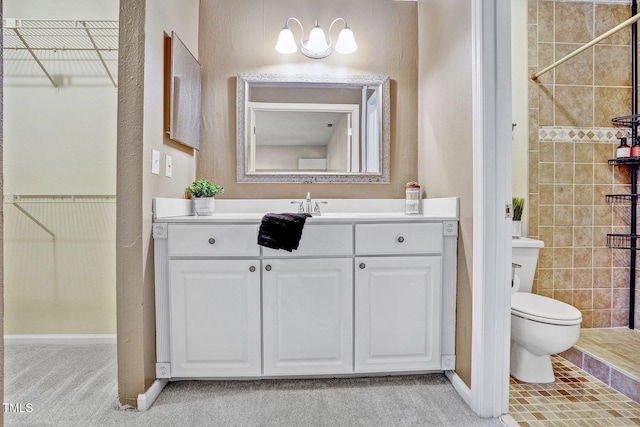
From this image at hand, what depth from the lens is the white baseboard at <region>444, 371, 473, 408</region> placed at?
155 cm

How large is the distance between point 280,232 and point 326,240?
237 millimetres

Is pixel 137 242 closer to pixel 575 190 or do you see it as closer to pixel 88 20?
pixel 88 20

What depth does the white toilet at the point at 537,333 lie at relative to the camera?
164cm

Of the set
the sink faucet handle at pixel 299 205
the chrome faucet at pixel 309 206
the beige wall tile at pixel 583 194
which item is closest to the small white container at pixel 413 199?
the chrome faucet at pixel 309 206

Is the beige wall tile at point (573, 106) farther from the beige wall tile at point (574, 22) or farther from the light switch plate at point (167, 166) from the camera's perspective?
the light switch plate at point (167, 166)

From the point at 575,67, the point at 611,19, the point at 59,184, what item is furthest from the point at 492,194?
the point at 59,184

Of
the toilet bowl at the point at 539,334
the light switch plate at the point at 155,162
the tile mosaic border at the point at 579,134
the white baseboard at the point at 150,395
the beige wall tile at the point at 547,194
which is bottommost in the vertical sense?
the white baseboard at the point at 150,395

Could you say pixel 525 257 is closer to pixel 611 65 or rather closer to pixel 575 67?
pixel 575 67

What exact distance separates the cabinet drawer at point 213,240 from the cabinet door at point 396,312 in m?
0.55

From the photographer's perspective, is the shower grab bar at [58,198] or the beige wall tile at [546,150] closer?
the shower grab bar at [58,198]

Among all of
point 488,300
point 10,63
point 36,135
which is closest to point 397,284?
point 488,300

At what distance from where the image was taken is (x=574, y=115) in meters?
2.31

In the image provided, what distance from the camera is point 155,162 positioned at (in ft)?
5.22

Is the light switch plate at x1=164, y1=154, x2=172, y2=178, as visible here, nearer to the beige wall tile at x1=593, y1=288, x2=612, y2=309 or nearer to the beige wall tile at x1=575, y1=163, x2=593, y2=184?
the beige wall tile at x1=575, y1=163, x2=593, y2=184
